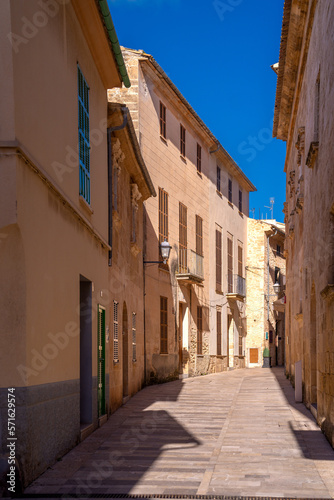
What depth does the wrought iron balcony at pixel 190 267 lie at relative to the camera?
70.8 ft

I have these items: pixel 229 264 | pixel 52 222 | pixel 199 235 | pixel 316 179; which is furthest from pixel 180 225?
pixel 52 222

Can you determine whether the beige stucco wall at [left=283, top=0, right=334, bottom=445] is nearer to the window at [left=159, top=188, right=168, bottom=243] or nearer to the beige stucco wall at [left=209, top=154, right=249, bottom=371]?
the window at [left=159, top=188, right=168, bottom=243]

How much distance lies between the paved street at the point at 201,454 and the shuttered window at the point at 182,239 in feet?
27.2

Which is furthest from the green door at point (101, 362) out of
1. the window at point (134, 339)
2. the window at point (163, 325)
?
the window at point (163, 325)

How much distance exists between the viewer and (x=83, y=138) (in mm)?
9773

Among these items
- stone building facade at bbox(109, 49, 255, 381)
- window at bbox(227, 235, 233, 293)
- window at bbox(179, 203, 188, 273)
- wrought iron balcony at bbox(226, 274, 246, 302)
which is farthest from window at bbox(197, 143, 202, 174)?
wrought iron balcony at bbox(226, 274, 246, 302)

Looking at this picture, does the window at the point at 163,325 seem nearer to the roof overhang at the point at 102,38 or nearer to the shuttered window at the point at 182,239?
the shuttered window at the point at 182,239

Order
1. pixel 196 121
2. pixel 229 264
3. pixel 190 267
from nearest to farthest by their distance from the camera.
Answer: pixel 190 267 < pixel 196 121 < pixel 229 264

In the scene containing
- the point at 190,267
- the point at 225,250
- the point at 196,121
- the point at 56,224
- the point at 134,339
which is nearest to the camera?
the point at 56,224

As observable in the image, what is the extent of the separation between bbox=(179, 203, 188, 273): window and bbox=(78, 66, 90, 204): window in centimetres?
1197

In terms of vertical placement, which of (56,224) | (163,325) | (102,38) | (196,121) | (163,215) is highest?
(196,121)

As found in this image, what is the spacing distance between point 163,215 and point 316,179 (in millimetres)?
9641

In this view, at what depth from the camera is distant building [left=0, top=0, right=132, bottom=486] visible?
629cm

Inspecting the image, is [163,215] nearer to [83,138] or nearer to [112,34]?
[112,34]
